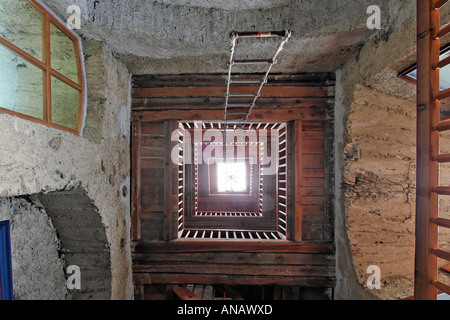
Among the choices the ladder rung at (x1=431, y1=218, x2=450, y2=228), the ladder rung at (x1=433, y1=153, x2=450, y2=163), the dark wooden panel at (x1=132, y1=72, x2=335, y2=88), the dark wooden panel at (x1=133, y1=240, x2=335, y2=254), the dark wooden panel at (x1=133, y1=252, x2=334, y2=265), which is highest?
the dark wooden panel at (x1=132, y1=72, x2=335, y2=88)

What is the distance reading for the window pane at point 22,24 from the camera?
1818mm

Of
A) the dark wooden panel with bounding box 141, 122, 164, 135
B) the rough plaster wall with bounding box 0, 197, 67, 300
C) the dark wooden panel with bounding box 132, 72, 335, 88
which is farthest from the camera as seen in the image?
the dark wooden panel with bounding box 141, 122, 164, 135

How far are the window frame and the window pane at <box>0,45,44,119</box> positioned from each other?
12.9 inches

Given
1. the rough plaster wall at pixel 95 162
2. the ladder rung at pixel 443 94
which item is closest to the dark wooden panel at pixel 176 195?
the rough plaster wall at pixel 95 162

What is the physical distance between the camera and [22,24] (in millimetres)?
1925

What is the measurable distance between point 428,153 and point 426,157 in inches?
1.1

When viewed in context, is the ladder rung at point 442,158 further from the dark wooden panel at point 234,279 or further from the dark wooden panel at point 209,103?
the dark wooden panel at point 234,279

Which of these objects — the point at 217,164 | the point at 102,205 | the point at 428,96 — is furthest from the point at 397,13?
the point at 217,164

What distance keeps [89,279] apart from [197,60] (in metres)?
3.16

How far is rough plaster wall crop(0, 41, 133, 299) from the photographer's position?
4.79 ft

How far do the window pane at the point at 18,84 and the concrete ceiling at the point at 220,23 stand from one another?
0.63m

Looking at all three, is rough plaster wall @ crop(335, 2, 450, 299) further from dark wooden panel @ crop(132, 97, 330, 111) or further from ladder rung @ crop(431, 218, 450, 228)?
ladder rung @ crop(431, 218, 450, 228)

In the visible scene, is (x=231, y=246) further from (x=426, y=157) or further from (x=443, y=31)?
(x=443, y=31)

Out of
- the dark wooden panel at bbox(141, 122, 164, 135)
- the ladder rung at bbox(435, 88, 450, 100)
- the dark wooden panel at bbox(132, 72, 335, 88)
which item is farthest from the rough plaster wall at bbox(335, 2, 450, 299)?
the dark wooden panel at bbox(141, 122, 164, 135)
